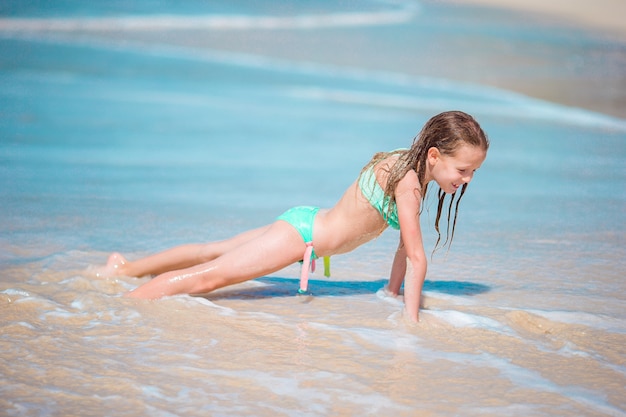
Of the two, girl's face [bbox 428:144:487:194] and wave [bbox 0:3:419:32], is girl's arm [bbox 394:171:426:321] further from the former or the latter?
wave [bbox 0:3:419:32]

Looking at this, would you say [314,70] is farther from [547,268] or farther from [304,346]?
[304,346]

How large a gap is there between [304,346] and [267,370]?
31 centimetres

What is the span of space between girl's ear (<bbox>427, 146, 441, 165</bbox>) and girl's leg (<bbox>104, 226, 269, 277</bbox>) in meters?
1.00

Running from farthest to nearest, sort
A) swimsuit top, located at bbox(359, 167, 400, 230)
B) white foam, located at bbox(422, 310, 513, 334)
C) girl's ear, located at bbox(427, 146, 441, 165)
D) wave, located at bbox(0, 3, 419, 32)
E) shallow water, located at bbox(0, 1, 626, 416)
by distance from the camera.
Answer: wave, located at bbox(0, 3, 419, 32) → swimsuit top, located at bbox(359, 167, 400, 230) → girl's ear, located at bbox(427, 146, 441, 165) → white foam, located at bbox(422, 310, 513, 334) → shallow water, located at bbox(0, 1, 626, 416)

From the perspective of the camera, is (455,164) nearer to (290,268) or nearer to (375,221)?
(375,221)

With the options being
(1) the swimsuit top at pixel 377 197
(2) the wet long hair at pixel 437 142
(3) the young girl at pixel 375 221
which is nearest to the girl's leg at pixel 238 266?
(3) the young girl at pixel 375 221

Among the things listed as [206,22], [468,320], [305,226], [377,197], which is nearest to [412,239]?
[377,197]

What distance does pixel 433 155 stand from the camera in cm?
392

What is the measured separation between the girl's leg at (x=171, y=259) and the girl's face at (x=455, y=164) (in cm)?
101

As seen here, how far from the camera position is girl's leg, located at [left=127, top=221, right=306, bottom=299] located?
408 centimetres

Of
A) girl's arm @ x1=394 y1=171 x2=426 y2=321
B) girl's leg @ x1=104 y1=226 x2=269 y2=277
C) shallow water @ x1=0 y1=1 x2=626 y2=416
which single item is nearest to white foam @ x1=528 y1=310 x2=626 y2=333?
shallow water @ x1=0 y1=1 x2=626 y2=416

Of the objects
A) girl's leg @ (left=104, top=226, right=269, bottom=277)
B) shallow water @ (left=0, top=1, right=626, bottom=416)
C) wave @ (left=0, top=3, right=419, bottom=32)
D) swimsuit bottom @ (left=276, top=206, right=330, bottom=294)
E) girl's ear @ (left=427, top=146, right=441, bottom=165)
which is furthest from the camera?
wave @ (left=0, top=3, right=419, bottom=32)

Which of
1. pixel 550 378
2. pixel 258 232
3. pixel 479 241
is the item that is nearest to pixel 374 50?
pixel 479 241

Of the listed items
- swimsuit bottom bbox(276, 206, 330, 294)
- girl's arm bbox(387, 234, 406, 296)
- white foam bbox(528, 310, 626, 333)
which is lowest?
white foam bbox(528, 310, 626, 333)
